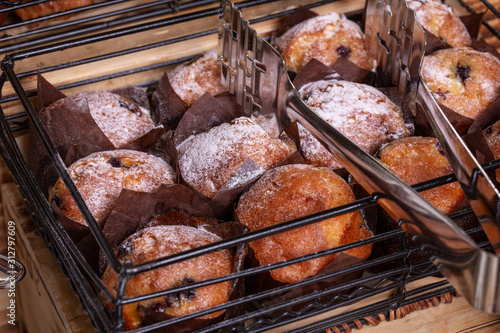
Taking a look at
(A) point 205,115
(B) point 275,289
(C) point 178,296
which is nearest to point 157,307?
(C) point 178,296

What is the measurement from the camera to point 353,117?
120cm

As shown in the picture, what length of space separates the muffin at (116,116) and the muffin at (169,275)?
0.33 meters

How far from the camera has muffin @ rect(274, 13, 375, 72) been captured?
55.3 inches

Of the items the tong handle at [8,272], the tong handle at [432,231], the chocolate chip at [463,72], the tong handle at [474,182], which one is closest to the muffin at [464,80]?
the chocolate chip at [463,72]

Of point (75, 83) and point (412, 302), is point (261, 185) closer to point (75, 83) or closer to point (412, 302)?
point (412, 302)

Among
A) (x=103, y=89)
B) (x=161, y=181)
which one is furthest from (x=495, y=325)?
(x=103, y=89)

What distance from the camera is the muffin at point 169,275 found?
2.90ft

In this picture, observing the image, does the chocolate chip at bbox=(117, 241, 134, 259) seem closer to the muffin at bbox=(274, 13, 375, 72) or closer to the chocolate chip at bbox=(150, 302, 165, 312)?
the chocolate chip at bbox=(150, 302, 165, 312)

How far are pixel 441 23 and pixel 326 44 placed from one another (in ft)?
1.02

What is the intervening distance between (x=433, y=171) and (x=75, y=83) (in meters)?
0.85

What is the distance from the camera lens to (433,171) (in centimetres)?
107

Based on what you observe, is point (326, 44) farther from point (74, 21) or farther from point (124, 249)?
point (124, 249)

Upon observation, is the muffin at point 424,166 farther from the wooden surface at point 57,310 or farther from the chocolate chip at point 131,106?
the chocolate chip at point 131,106

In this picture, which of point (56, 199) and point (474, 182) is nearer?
point (474, 182)
